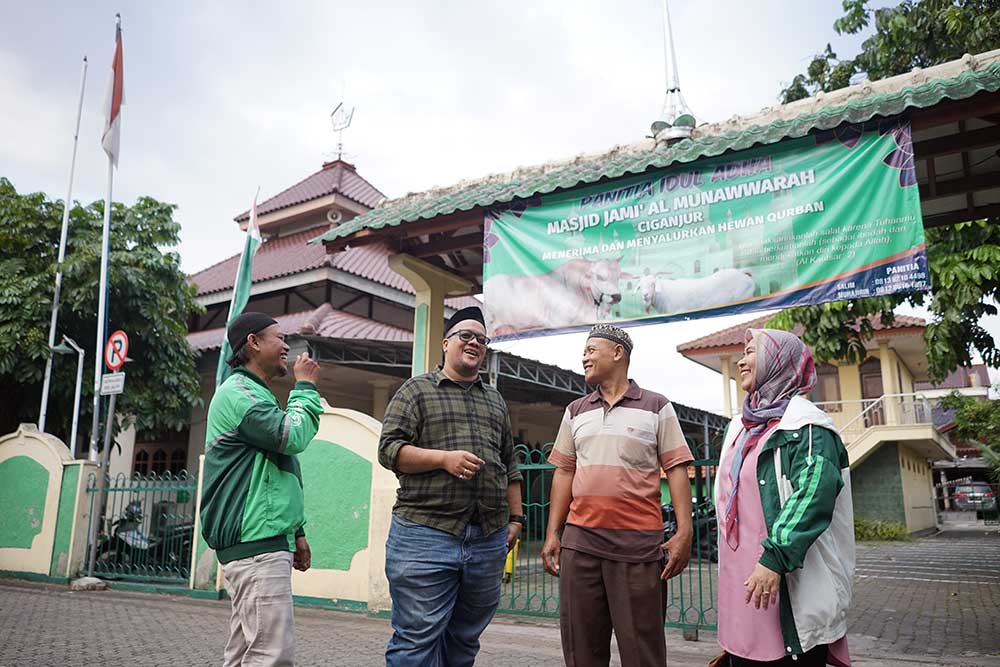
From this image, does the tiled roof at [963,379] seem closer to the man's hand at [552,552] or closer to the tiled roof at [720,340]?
the tiled roof at [720,340]

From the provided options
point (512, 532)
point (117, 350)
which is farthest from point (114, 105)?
point (512, 532)

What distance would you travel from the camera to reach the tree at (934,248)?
7590mm

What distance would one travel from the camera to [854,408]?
69.2 feet

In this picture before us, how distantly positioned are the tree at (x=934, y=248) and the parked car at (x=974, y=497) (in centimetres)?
2121

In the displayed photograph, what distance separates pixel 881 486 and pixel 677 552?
745 inches

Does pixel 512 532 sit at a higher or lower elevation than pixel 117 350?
lower

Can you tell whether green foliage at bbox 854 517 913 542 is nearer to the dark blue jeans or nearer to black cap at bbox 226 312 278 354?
the dark blue jeans

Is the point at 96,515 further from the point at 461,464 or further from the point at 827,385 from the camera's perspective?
the point at 827,385

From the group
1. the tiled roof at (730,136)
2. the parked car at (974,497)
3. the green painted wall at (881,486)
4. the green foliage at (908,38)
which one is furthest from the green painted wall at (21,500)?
the parked car at (974,497)

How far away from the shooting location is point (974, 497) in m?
33.9

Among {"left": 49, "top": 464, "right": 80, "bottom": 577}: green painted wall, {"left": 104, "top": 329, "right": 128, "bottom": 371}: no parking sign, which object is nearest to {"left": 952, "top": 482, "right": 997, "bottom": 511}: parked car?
{"left": 104, "top": 329, "right": 128, "bottom": 371}: no parking sign

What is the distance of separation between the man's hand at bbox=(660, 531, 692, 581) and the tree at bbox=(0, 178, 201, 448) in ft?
37.2

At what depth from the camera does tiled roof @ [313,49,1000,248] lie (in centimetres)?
486

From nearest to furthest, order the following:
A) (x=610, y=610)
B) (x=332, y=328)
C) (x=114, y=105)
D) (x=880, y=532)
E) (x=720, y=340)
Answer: (x=610, y=610)
(x=114, y=105)
(x=332, y=328)
(x=880, y=532)
(x=720, y=340)
